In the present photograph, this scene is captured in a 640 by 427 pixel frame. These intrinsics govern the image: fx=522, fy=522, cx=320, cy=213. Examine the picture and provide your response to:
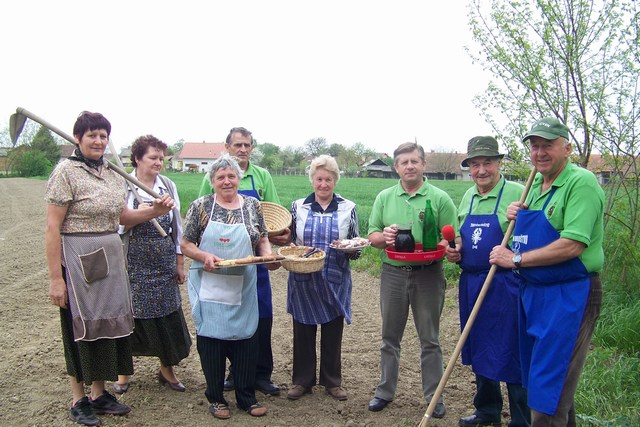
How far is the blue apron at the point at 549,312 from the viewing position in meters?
2.91

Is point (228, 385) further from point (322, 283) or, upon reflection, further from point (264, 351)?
point (322, 283)

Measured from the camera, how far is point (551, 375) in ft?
9.57

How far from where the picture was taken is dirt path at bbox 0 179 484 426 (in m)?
3.99

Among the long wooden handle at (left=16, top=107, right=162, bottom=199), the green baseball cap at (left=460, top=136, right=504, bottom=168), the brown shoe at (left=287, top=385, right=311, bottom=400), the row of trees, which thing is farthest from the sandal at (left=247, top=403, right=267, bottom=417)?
the row of trees

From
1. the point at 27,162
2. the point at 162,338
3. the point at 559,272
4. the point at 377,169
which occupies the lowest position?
the point at 162,338

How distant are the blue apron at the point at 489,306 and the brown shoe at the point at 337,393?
1.12 meters

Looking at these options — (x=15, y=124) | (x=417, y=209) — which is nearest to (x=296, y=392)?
(x=417, y=209)

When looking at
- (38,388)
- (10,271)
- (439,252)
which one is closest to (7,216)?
(10,271)

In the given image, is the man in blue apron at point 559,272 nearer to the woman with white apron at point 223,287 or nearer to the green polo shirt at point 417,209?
the green polo shirt at point 417,209

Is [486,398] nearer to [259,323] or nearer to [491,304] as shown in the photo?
[491,304]

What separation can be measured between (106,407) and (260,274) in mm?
1561

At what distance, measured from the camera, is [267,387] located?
4.53 metres

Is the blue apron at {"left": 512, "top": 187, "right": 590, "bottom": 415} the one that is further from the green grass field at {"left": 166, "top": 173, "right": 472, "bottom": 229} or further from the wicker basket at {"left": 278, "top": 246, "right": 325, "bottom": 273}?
Answer: the green grass field at {"left": 166, "top": 173, "right": 472, "bottom": 229}

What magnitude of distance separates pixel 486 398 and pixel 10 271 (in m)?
8.36
